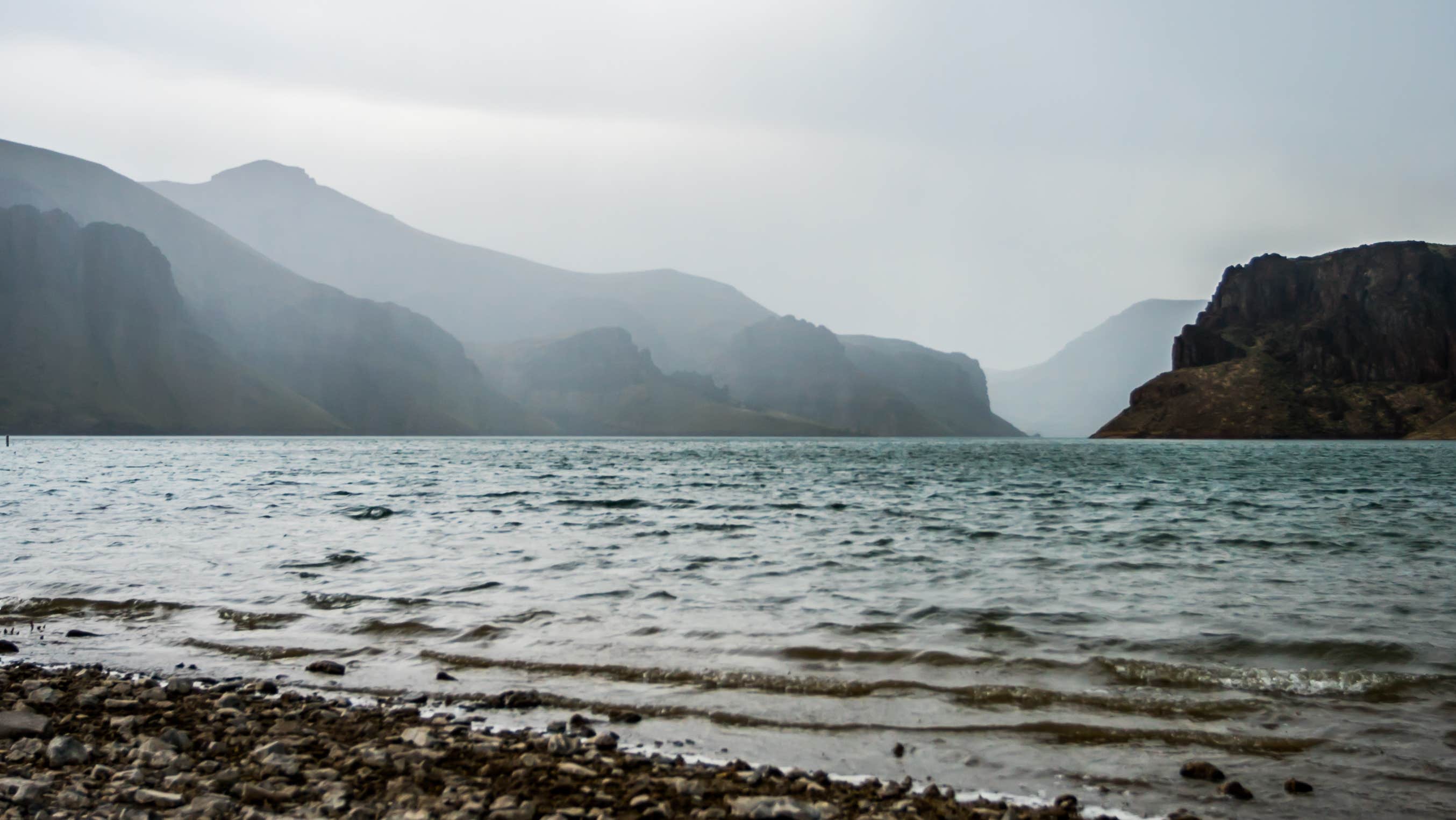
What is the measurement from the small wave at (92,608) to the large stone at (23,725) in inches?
275

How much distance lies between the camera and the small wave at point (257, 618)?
602 inches

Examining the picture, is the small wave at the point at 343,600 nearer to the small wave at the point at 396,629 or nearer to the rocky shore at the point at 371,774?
the small wave at the point at 396,629

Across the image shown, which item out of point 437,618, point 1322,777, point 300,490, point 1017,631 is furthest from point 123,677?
point 300,490

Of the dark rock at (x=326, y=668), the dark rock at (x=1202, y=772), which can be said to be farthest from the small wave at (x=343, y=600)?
the dark rock at (x=1202, y=772)

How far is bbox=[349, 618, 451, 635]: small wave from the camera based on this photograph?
14.7 meters

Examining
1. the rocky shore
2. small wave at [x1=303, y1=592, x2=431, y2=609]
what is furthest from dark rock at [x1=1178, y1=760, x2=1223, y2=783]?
small wave at [x1=303, y1=592, x2=431, y2=609]

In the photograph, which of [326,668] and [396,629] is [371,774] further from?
[396,629]

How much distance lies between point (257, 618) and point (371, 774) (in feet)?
30.8

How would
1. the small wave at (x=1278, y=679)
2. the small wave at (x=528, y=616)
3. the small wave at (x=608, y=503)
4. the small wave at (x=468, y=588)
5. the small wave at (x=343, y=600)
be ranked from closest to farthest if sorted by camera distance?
the small wave at (x=1278, y=679), the small wave at (x=528, y=616), the small wave at (x=343, y=600), the small wave at (x=468, y=588), the small wave at (x=608, y=503)

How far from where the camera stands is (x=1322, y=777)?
8.38 meters

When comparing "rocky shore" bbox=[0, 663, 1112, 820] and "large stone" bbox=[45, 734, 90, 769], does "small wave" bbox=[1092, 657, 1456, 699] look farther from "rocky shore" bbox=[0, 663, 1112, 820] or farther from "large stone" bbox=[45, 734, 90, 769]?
"large stone" bbox=[45, 734, 90, 769]

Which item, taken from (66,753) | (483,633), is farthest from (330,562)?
(66,753)

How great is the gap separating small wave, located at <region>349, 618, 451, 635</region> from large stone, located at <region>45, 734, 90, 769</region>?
611 cm

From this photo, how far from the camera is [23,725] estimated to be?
9383 mm
